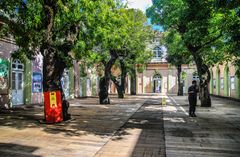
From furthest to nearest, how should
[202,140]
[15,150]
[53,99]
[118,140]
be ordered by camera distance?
[53,99] < [202,140] < [118,140] < [15,150]

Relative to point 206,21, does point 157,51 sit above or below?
above

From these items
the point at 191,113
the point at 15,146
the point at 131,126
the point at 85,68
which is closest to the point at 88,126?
the point at 131,126

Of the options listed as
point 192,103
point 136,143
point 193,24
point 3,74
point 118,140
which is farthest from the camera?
point 3,74

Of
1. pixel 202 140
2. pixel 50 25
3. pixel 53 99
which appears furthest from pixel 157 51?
pixel 202 140

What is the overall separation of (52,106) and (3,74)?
24.2 feet

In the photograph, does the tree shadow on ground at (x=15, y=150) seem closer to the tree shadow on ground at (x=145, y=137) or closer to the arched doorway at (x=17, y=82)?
the tree shadow on ground at (x=145, y=137)

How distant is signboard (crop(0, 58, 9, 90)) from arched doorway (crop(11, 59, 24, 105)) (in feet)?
3.50

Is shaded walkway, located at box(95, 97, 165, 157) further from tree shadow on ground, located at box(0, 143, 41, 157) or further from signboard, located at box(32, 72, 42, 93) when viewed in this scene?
signboard, located at box(32, 72, 42, 93)

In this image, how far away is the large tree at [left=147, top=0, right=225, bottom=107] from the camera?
11.7 metres

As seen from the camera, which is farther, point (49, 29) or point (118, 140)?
point (49, 29)

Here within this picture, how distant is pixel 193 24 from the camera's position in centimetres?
1206

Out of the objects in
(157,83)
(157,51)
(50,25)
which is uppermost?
(157,51)

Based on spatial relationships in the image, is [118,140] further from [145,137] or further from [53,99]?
[53,99]

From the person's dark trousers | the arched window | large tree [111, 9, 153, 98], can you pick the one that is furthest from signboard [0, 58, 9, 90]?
the arched window
